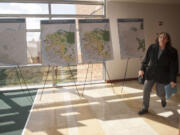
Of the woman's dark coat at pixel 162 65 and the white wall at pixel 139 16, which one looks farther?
the white wall at pixel 139 16

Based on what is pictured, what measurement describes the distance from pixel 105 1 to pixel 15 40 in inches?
120

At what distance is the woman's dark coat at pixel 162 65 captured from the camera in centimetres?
272

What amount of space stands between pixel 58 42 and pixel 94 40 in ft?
2.84

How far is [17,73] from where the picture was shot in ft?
15.4

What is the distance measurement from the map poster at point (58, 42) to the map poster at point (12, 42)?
43 centimetres

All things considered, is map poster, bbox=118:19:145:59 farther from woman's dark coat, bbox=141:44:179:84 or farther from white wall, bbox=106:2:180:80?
woman's dark coat, bbox=141:44:179:84

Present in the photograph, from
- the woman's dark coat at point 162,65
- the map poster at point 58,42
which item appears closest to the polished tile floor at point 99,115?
the woman's dark coat at point 162,65

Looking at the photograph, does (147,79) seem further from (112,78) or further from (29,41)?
(29,41)

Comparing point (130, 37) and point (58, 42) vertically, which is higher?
point (130, 37)

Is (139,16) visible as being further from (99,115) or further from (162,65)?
(99,115)

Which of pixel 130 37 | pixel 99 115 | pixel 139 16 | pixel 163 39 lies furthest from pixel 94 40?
pixel 139 16

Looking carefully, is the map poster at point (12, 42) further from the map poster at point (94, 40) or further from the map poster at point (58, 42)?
the map poster at point (94, 40)

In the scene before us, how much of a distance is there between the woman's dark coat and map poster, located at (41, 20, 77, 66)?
169 cm

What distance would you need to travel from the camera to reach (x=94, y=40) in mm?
3920
